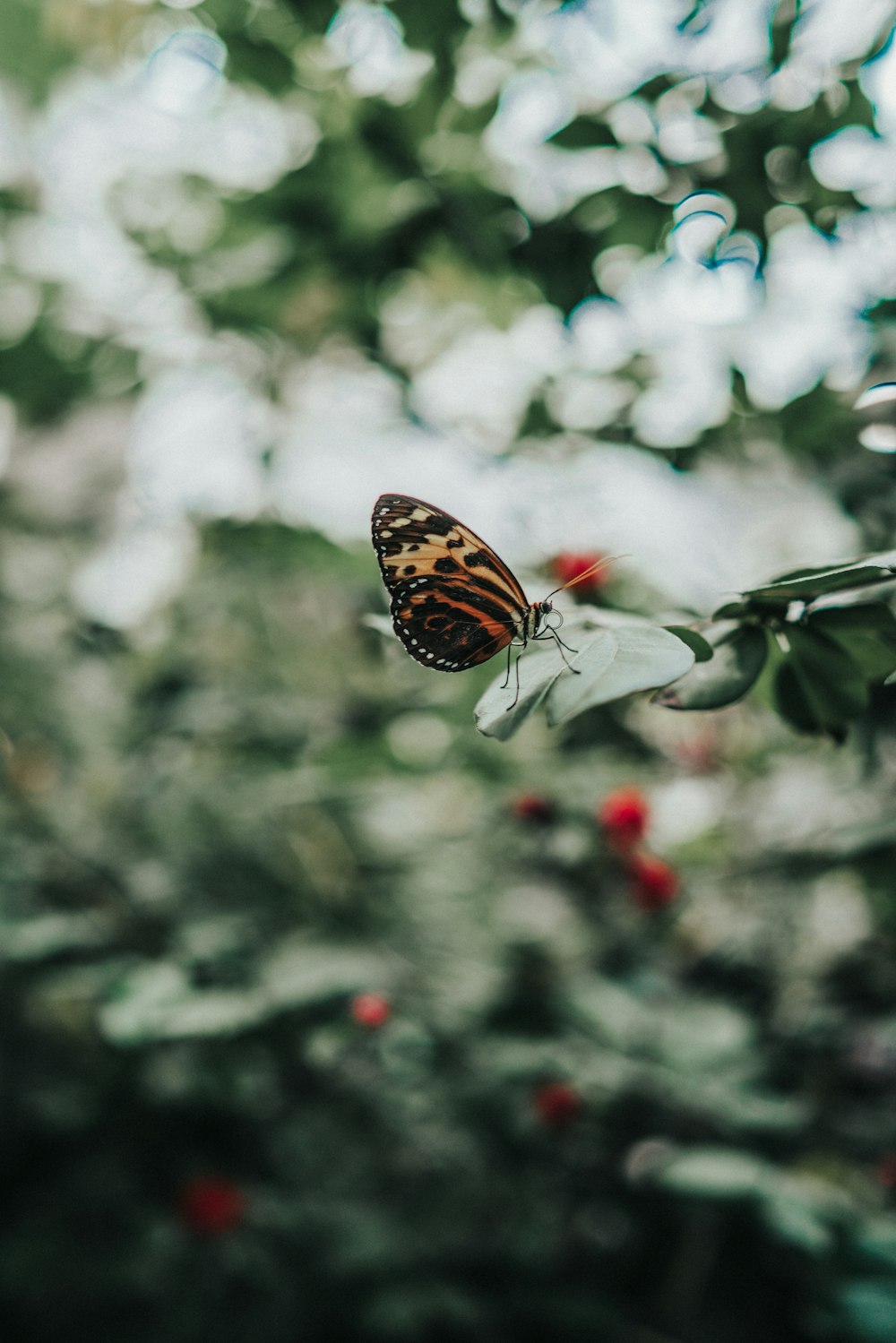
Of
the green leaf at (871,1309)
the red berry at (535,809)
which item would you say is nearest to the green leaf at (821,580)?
the red berry at (535,809)

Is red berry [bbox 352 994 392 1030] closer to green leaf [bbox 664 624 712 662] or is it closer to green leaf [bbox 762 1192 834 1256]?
green leaf [bbox 762 1192 834 1256]

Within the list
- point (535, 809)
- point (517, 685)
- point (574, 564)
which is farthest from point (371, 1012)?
point (517, 685)

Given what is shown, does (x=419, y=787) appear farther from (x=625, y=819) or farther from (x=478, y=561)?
(x=478, y=561)

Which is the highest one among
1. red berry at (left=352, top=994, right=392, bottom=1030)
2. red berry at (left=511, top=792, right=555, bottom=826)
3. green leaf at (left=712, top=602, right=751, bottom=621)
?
green leaf at (left=712, top=602, right=751, bottom=621)

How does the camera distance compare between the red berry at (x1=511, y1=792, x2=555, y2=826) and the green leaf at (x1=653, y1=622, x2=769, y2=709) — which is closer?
the green leaf at (x1=653, y1=622, x2=769, y2=709)

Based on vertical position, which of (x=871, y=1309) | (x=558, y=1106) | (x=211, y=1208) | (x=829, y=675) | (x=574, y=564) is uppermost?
(x=574, y=564)

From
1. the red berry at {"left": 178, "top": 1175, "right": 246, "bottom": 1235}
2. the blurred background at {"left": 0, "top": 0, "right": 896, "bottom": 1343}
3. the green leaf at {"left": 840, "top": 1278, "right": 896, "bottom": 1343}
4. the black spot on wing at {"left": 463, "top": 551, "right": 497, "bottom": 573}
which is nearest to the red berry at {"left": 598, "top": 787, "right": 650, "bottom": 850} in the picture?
the blurred background at {"left": 0, "top": 0, "right": 896, "bottom": 1343}

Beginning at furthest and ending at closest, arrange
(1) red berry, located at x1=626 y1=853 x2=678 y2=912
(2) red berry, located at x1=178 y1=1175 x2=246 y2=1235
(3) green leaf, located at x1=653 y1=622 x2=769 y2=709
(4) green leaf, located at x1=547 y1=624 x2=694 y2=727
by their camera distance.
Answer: (2) red berry, located at x1=178 y1=1175 x2=246 y2=1235 < (1) red berry, located at x1=626 y1=853 x2=678 y2=912 < (3) green leaf, located at x1=653 y1=622 x2=769 y2=709 < (4) green leaf, located at x1=547 y1=624 x2=694 y2=727
